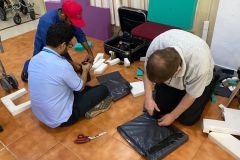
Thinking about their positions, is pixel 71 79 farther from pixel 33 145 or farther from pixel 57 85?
pixel 33 145

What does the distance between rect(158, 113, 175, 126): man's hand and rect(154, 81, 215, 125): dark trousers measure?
0.13m

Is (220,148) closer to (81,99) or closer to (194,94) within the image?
(194,94)

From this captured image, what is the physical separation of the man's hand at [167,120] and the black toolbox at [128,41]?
1.03 metres

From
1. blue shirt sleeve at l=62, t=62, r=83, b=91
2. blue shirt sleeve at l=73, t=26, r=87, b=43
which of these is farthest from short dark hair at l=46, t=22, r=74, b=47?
blue shirt sleeve at l=73, t=26, r=87, b=43

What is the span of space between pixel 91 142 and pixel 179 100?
73 centimetres

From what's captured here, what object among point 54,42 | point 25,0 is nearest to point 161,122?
point 54,42

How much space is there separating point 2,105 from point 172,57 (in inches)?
68.0

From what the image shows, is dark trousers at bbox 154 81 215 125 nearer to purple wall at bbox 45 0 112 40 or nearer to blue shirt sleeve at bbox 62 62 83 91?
blue shirt sleeve at bbox 62 62 83 91

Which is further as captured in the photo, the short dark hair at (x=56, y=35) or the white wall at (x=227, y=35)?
the white wall at (x=227, y=35)

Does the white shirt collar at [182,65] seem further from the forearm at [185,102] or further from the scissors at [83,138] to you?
the scissors at [83,138]

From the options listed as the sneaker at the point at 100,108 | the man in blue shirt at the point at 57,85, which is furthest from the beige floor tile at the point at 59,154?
the sneaker at the point at 100,108

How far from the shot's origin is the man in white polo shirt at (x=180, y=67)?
3.60 ft

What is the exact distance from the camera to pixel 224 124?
5.38 ft

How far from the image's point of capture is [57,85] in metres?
1.53
